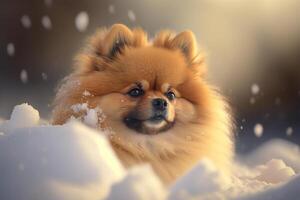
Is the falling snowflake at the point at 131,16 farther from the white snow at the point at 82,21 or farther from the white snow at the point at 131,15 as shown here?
the white snow at the point at 82,21

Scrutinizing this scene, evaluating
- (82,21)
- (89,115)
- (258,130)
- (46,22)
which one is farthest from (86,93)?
(258,130)

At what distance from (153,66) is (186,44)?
1.04 ft

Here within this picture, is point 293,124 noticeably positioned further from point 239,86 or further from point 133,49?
point 133,49

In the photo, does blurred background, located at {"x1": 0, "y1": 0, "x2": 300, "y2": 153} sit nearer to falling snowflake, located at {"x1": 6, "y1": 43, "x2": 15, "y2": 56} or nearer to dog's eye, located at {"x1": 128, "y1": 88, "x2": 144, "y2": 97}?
falling snowflake, located at {"x1": 6, "y1": 43, "x2": 15, "y2": 56}

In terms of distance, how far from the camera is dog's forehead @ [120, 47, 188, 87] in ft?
→ 6.91

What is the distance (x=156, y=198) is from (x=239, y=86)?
2.04m

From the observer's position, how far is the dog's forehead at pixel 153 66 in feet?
6.91

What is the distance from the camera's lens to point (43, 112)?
114 inches

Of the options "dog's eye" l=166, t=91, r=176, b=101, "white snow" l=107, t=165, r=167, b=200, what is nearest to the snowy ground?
"white snow" l=107, t=165, r=167, b=200

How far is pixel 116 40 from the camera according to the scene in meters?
2.22

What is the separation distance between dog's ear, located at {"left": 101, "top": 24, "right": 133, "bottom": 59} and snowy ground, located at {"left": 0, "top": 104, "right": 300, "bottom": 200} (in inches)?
34.8

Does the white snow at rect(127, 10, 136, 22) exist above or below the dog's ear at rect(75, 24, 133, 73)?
above

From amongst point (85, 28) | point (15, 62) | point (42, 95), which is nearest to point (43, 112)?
point (42, 95)

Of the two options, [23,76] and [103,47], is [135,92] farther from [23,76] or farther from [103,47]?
[23,76]
